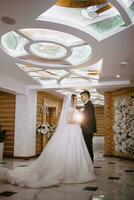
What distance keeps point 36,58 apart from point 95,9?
2.65 meters

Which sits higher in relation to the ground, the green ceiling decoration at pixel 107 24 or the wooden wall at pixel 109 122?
the green ceiling decoration at pixel 107 24

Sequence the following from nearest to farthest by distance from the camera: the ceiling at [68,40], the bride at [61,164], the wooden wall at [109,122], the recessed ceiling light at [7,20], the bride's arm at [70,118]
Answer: the ceiling at [68,40], the recessed ceiling light at [7,20], the bride at [61,164], the bride's arm at [70,118], the wooden wall at [109,122]

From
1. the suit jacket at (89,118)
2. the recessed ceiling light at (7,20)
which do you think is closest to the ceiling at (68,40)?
the recessed ceiling light at (7,20)

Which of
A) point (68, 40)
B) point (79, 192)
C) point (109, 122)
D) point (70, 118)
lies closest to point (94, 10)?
point (68, 40)

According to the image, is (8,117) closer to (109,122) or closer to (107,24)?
(109,122)

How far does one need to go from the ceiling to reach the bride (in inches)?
55.0

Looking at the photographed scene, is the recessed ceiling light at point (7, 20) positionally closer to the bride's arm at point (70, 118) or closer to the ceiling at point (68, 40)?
the ceiling at point (68, 40)

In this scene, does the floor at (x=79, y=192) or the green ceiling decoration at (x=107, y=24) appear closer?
the floor at (x=79, y=192)

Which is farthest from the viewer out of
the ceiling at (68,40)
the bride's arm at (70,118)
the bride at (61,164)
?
the bride's arm at (70,118)

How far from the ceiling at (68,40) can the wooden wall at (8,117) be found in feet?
4.55

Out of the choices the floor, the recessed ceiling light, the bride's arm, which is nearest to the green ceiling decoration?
the recessed ceiling light

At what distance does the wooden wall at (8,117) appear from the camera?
9.14m

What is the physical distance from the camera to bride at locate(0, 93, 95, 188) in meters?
4.58

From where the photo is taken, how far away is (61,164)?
492cm
